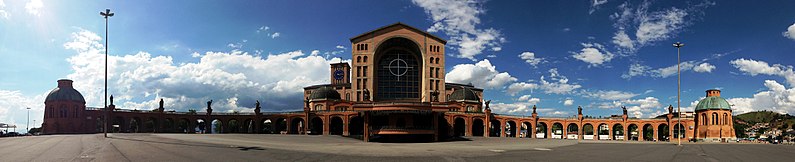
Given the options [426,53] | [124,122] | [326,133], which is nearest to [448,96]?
[426,53]

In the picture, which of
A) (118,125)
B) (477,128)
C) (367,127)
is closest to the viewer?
(367,127)

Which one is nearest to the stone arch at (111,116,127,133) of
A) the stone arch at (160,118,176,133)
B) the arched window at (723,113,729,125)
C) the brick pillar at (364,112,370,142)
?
the stone arch at (160,118,176,133)

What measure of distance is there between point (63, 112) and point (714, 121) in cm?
10414

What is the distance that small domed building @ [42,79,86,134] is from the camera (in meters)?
73.4

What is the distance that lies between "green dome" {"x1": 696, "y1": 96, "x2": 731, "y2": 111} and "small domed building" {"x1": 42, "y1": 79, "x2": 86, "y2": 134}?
10033cm

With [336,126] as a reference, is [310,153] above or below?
above

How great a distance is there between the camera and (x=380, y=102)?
69.1m

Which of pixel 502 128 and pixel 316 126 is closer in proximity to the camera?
pixel 316 126

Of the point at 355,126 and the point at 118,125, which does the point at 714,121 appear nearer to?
the point at 355,126

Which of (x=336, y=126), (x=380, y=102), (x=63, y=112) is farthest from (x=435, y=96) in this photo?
(x=63, y=112)

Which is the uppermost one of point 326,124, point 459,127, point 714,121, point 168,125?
point 714,121

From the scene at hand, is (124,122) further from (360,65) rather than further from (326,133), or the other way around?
(360,65)

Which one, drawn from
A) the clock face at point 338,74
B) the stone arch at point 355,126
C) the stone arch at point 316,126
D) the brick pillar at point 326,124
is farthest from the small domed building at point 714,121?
the clock face at point 338,74

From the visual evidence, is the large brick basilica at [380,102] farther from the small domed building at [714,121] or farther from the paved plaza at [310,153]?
the paved plaza at [310,153]
